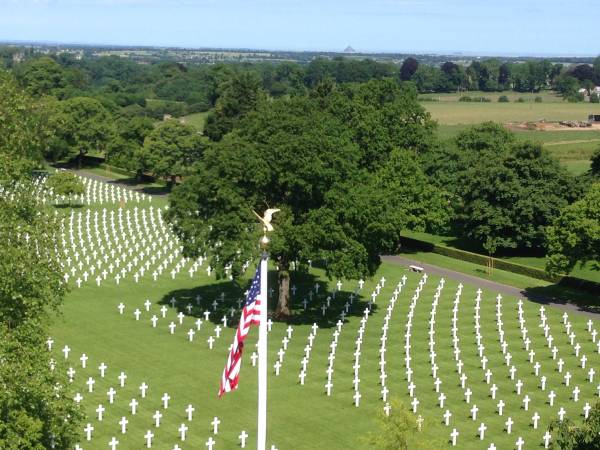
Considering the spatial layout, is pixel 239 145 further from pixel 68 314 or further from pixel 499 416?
pixel 499 416

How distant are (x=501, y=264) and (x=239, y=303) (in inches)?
783

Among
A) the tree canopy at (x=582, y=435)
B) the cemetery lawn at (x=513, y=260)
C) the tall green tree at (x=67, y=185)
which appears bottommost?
the cemetery lawn at (x=513, y=260)

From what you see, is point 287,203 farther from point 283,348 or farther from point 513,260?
point 513,260

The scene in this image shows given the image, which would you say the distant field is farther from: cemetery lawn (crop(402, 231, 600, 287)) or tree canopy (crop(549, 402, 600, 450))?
tree canopy (crop(549, 402, 600, 450))

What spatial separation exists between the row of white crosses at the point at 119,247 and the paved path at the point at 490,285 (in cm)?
1371

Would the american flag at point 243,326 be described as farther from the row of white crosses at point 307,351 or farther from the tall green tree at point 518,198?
the tall green tree at point 518,198

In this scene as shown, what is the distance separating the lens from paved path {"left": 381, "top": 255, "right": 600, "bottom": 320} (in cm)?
5340

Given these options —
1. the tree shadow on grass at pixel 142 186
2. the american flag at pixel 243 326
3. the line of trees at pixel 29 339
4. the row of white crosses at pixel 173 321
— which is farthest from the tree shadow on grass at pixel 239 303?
the tree shadow on grass at pixel 142 186

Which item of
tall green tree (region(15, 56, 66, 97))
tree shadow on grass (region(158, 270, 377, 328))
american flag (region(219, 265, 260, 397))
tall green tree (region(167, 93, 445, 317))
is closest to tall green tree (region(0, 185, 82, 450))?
american flag (region(219, 265, 260, 397))

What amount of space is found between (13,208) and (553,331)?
26.6 m

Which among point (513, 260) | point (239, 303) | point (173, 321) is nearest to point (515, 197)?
point (513, 260)

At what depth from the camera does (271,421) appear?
116 ft

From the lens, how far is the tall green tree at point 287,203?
4759 centimetres

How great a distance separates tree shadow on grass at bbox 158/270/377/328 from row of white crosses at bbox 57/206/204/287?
389cm
